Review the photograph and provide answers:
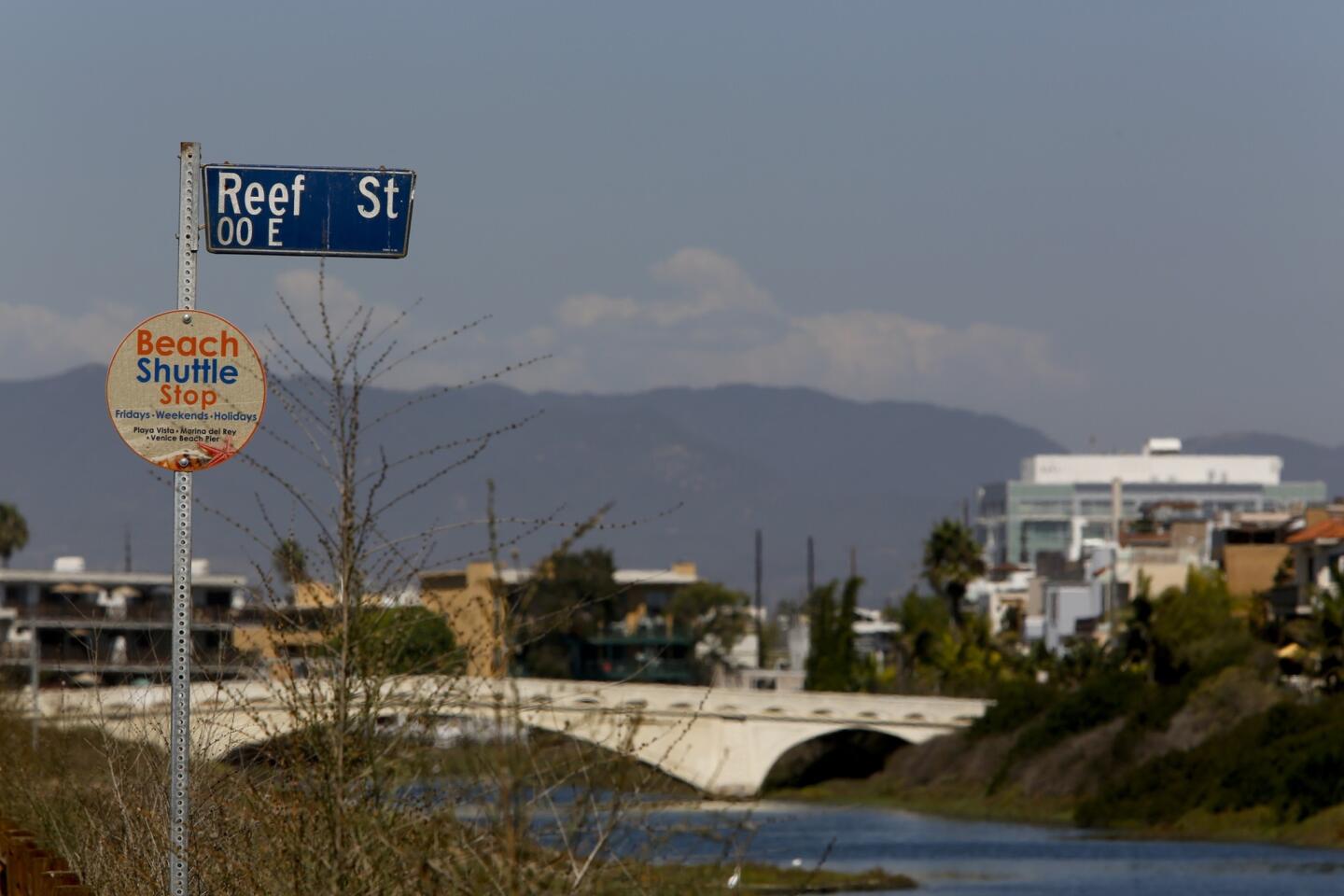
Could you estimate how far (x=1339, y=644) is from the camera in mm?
66375

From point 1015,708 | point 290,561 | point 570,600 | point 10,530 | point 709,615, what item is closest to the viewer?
point 290,561

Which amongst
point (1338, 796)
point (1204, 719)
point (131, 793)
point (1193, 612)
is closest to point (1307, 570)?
point (1193, 612)

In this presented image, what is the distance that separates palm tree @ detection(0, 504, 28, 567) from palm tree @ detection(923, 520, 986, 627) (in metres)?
51.3

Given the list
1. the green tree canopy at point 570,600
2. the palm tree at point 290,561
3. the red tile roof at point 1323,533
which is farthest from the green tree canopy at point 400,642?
the green tree canopy at point 570,600

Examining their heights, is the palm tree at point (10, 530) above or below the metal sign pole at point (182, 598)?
above

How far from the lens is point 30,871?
11.5m

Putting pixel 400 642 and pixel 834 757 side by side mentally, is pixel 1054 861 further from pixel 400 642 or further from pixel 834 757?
pixel 400 642

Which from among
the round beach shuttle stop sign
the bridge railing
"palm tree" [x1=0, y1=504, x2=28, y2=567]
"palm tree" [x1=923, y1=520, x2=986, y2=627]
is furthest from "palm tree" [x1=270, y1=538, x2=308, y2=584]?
"palm tree" [x1=0, y1=504, x2=28, y2=567]

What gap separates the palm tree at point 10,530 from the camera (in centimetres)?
13062

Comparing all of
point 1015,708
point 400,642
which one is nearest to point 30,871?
point 400,642

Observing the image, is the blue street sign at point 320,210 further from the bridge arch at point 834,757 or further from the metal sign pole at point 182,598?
the bridge arch at point 834,757

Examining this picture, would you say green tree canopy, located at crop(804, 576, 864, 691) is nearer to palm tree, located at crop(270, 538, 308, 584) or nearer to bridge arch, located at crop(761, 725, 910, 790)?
bridge arch, located at crop(761, 725, 910, 790)

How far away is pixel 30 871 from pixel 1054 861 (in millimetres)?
45358

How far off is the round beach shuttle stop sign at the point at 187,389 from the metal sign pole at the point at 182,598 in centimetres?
10
